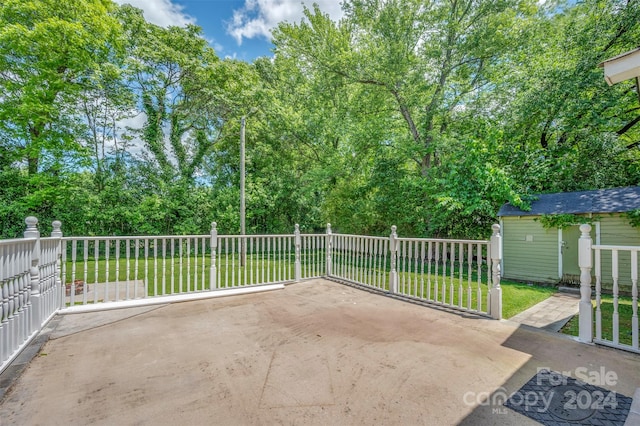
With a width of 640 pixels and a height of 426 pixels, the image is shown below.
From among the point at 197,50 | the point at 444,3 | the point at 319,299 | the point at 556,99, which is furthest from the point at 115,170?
the point at 556,99

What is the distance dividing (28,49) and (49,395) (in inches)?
471

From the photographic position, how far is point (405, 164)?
34.3 ft

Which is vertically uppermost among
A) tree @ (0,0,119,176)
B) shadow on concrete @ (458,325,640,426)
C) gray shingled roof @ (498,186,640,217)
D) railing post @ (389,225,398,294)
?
tree @ (0,0,119,176)

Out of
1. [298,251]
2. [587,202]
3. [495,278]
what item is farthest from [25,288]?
[587,202]

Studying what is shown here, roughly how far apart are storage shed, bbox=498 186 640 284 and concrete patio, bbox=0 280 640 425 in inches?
198

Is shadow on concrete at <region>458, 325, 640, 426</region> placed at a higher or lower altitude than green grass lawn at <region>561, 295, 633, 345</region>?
higher

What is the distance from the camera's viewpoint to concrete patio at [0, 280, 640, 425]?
66.2 inches

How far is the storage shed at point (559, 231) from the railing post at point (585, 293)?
4.64 metres

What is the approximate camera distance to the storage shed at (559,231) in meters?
6.03

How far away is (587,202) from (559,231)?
862 mm

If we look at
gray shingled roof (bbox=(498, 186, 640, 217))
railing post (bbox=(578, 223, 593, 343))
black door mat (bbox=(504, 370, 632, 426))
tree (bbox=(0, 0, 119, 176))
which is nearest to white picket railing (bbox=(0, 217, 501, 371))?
railing post (bbox=(578, 223, 593, 343))

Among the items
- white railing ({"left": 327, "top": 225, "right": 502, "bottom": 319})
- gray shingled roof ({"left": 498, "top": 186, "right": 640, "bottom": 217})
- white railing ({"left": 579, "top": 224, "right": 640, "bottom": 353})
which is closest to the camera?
white railing ({"left": 579, "top": 224, "right": 640, "bottom": 353})

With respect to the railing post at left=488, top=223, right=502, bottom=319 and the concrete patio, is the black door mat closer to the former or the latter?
the concrete patio

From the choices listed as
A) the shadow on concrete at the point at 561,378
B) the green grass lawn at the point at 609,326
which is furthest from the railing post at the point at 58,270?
the green grass lawn at the point at 609,326
